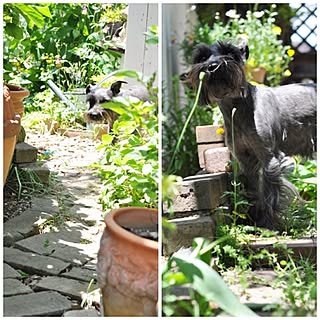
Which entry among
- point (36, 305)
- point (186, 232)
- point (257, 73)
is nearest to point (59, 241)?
point (36, 305)

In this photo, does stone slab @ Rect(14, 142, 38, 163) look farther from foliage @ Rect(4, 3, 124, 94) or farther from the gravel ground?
foliage @ Rect(4, 3, 124, 94)

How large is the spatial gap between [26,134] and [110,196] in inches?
15.7

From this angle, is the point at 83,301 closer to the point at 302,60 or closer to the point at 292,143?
the point at 292,143

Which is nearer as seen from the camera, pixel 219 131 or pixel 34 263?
pixel 34 263

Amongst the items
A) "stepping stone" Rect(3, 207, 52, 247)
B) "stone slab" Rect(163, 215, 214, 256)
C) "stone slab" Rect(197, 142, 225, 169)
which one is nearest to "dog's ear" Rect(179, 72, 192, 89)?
"stone slab" Rect(197, 142, 225, 169)

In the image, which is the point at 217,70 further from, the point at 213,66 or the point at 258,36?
the point at 258,36

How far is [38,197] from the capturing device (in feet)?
9.48

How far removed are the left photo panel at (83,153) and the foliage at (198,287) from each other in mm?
52

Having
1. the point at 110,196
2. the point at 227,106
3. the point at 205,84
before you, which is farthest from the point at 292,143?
the point at 110,196

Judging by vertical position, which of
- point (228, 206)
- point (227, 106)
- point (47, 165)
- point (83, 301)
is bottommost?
→ point (83, 301)

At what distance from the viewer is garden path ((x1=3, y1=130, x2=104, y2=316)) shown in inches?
84.2

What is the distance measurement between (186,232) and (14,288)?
0.60 metres

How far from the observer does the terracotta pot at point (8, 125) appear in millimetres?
2193

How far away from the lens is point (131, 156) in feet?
7.21
